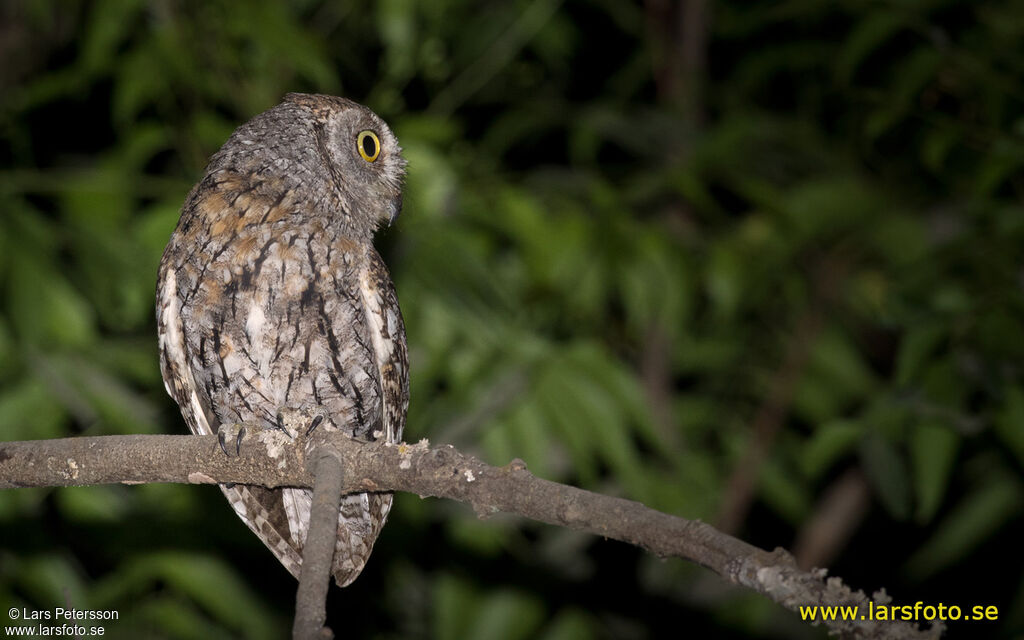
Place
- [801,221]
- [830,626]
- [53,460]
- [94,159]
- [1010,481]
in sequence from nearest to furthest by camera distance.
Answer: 1. [830,626]
2. [53,460]
3. [1010,481]
4. [801,221]
5. [94,159]

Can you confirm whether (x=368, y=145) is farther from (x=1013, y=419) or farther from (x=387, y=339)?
(x=1013, y=419)

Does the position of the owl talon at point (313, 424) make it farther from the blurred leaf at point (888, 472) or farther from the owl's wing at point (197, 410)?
the blurred leaf at point (888, 472)

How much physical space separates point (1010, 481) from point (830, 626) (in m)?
2.39

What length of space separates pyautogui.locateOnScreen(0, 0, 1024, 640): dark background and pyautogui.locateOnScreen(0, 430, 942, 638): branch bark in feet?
3.52

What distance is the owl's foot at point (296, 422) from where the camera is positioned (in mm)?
1916

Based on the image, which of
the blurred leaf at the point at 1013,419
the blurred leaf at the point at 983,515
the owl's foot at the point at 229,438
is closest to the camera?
the owl's foot at the point at 229,438

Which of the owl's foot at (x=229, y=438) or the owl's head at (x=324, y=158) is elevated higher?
the owl's head at (x=324, y=158)

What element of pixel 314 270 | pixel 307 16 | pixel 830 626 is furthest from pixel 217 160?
pixel 307 16

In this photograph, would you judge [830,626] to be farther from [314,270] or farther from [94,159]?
[94,159]

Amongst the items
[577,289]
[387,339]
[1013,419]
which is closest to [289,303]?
[387,339]

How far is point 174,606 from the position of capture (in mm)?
3035


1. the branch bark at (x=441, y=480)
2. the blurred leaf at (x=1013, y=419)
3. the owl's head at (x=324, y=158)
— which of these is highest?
the owl's head at (x=324, y=158)

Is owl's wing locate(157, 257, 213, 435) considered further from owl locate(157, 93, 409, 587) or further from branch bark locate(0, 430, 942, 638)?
branch bark locate(0, 430, 942, 638)

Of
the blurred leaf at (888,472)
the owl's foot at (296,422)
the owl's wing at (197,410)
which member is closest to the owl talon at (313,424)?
the owl's foot at (296,422)
